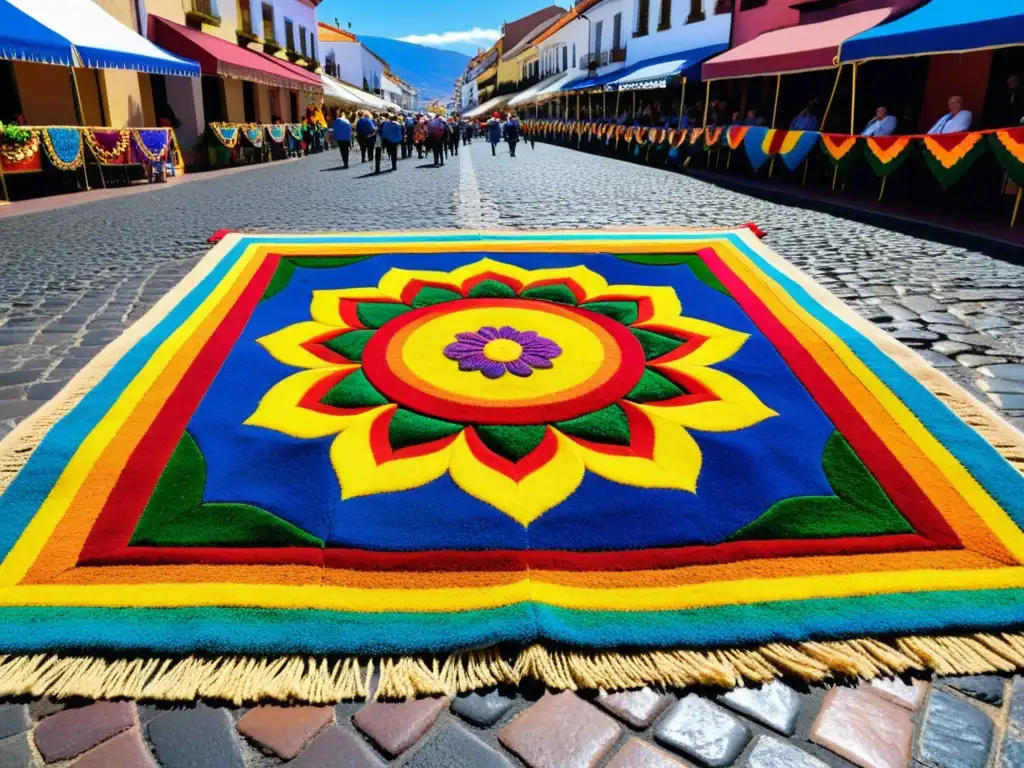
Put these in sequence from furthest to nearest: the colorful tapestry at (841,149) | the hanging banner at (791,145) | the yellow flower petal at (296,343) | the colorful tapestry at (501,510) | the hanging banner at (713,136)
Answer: the hanging banner at (713,136), the hanging banner at (791,145), the colorful tapestry at (841,149), the yellow flower petal at (296,343), the colorful tapestry at (501,510)

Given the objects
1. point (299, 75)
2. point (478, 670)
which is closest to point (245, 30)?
point (299, 75)

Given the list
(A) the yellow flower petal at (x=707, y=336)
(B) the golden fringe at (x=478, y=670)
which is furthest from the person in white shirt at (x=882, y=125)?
(B) the golden fringe at (x=478, y=670)

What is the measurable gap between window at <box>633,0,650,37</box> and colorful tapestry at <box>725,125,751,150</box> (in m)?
13.8

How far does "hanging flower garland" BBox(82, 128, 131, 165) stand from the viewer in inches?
451

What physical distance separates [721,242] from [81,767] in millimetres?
5620

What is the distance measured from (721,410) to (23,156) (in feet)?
36.4

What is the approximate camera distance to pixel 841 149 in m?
9.89

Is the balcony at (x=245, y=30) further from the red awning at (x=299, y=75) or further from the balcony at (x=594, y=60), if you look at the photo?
the balcony at (x=594, y=60)

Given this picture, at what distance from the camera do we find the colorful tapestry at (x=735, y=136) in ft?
41.6

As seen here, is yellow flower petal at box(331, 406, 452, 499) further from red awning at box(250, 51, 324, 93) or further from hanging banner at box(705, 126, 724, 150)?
red awning at box(250, 51, 324, 93)

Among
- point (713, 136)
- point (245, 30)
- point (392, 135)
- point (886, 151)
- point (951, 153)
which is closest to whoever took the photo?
point (951, 153)

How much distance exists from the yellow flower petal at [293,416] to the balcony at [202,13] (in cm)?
1799

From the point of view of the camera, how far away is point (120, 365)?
3.54 m

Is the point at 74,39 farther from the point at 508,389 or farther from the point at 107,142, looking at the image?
the point at 508,389
